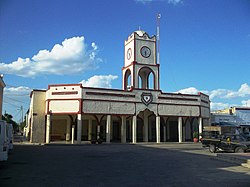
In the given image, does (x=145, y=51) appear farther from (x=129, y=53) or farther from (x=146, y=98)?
(x=146, y=98)

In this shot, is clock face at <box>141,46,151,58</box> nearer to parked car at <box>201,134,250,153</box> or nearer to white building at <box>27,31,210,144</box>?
white building at <box>27,31,210,144</box>

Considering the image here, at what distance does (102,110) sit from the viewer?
113ft

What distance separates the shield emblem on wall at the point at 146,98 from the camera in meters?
37.5

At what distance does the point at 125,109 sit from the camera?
36.1 metres

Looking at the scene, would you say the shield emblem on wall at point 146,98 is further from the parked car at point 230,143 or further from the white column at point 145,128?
the parked car at point 230,143

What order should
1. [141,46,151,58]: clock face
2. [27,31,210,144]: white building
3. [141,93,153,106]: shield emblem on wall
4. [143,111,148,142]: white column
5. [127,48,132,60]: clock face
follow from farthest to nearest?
[127,48,132,60]: clock face
[141,46,151,58]: clock face
[143,111,148,142]: white column
[141,93,153,106]: shield emblem on wall
[27,31,210,144]: white building

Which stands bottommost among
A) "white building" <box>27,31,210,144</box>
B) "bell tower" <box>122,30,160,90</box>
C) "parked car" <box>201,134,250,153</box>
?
"parked car" <box>201,134,250,153</box>

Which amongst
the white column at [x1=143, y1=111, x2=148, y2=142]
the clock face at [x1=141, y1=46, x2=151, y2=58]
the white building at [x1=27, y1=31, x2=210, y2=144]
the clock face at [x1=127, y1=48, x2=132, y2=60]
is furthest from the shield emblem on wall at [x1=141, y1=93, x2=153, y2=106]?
the clock face at [x1=127, y1=48, x2=132, y2=60]

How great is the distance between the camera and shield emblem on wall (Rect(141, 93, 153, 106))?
123 ft

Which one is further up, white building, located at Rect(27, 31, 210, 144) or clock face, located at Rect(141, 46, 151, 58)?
clock face, located at Rect(141, 46, 151, 58)

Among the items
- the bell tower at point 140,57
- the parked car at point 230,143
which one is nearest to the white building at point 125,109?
the bell tower at point 140,57

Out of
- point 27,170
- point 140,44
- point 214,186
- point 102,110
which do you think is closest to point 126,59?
point 140,44

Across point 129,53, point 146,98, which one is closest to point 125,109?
point 146,98

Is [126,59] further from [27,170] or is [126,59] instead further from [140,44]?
[27,170]
